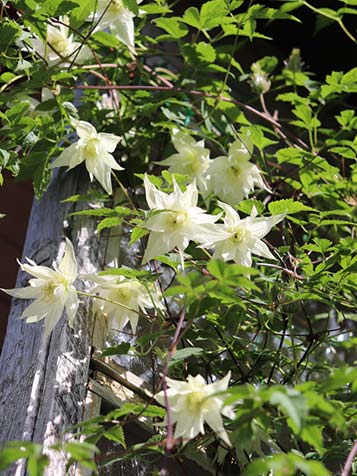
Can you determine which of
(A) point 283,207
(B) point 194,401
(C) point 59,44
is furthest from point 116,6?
(B) point 194,401

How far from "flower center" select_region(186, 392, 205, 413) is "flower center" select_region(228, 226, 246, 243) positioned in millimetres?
300

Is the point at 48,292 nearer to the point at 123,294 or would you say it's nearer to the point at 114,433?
the point at 123,294

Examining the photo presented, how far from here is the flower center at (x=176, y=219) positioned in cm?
117

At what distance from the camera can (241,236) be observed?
1227 mm

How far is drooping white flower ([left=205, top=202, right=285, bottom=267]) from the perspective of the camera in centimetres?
122

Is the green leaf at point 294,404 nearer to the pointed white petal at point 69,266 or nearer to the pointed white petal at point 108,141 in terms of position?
the pointed white petal at point 69,266

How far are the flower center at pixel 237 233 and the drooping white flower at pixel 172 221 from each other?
0.05m

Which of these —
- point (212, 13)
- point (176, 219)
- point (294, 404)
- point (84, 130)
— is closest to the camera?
point (294, 404)

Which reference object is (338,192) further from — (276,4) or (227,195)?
(276,4)

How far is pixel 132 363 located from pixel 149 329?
0.26 ft

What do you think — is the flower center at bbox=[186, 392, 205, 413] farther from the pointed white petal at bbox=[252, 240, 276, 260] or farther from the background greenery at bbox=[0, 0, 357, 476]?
the pointed white petal at bbox=[252, 240, 276, 260]

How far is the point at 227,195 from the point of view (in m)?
1.57

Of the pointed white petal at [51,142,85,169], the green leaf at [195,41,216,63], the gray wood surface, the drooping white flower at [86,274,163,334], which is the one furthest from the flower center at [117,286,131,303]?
the green leaf at [195,41,216,63]

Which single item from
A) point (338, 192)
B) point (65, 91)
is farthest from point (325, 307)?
point (65, 91)
